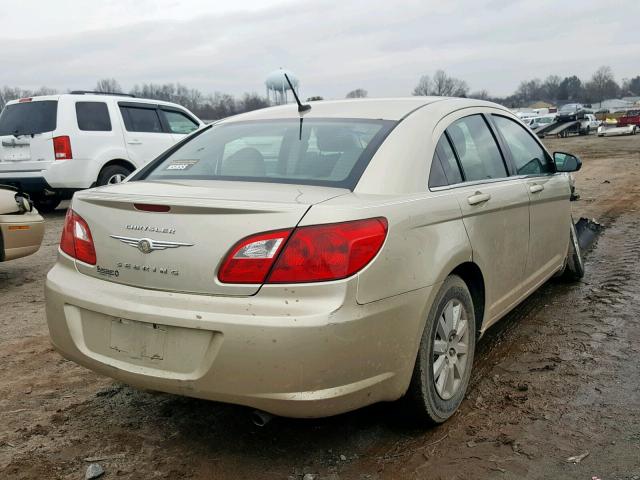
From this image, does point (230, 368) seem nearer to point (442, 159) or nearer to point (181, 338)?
point (181, 338)

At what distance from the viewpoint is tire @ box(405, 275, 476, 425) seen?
2.72m

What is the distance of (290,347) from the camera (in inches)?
89.1

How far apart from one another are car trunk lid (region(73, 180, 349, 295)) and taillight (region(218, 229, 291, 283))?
3 cm

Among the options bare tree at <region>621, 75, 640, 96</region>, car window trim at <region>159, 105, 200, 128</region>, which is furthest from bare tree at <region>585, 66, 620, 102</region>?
car window trim at <region>159, 105, 200, 128</region>

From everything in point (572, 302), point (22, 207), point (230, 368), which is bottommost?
point (572, 302)

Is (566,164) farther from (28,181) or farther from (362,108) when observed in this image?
(28,181)

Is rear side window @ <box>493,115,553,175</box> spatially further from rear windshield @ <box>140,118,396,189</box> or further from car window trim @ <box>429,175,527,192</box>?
rear windshield @ <box>140,118,396,189</box>

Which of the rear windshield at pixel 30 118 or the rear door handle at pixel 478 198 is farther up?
the rear windshield at pixel 30 118

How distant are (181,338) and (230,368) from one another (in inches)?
9.4

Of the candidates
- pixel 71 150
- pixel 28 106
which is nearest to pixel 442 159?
pixel 71 150

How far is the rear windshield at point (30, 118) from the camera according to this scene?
9.47m

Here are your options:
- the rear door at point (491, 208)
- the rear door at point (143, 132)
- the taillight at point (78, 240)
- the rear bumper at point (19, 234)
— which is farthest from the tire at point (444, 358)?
the rear door at point (143, 132)

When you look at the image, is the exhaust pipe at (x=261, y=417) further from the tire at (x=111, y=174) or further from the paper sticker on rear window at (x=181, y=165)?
the tire at (x=111, y=174)

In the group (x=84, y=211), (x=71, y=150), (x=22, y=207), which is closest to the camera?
(x=84, y=211)
